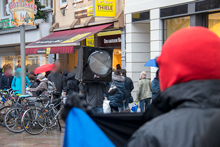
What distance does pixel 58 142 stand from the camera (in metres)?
8.03

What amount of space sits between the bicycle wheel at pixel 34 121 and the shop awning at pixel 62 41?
5.98 meters

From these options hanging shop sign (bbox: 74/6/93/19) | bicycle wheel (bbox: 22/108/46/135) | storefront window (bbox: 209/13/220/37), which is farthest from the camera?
hanging shop sign (bbox: 74/6/93/19)

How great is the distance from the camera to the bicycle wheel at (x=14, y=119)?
9.57m

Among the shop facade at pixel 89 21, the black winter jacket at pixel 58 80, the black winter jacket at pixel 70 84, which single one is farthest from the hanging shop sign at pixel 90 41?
the black winter jacket at pixel 70 84

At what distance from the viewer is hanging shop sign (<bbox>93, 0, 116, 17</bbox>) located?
14117 millimetres

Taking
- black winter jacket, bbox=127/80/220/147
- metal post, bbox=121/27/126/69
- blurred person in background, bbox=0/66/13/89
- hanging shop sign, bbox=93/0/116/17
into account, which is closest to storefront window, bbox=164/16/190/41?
metal post, bbox=121/27/126/69

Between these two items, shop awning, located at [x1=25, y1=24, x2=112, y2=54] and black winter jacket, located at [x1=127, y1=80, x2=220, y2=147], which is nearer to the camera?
black winter jacket, located at [x1=127, y1=80, x2=220, y2=147]

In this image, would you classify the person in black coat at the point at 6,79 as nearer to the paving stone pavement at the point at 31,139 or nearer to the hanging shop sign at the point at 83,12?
the paving stone pavement at the point at 31,139

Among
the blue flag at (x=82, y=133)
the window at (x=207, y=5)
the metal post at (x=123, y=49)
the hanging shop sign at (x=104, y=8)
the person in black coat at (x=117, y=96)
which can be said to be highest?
the hanging shop sign at (x=104, y=8)

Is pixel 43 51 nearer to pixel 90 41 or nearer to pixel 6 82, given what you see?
pixel 90 41

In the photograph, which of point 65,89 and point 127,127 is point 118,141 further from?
point 65,89

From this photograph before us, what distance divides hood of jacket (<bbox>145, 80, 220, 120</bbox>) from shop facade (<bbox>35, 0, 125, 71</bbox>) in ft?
36.2

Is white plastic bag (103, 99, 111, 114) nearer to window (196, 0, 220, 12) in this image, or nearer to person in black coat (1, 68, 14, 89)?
window (196, 0, 220, 12)

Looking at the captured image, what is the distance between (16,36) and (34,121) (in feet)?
45.6
